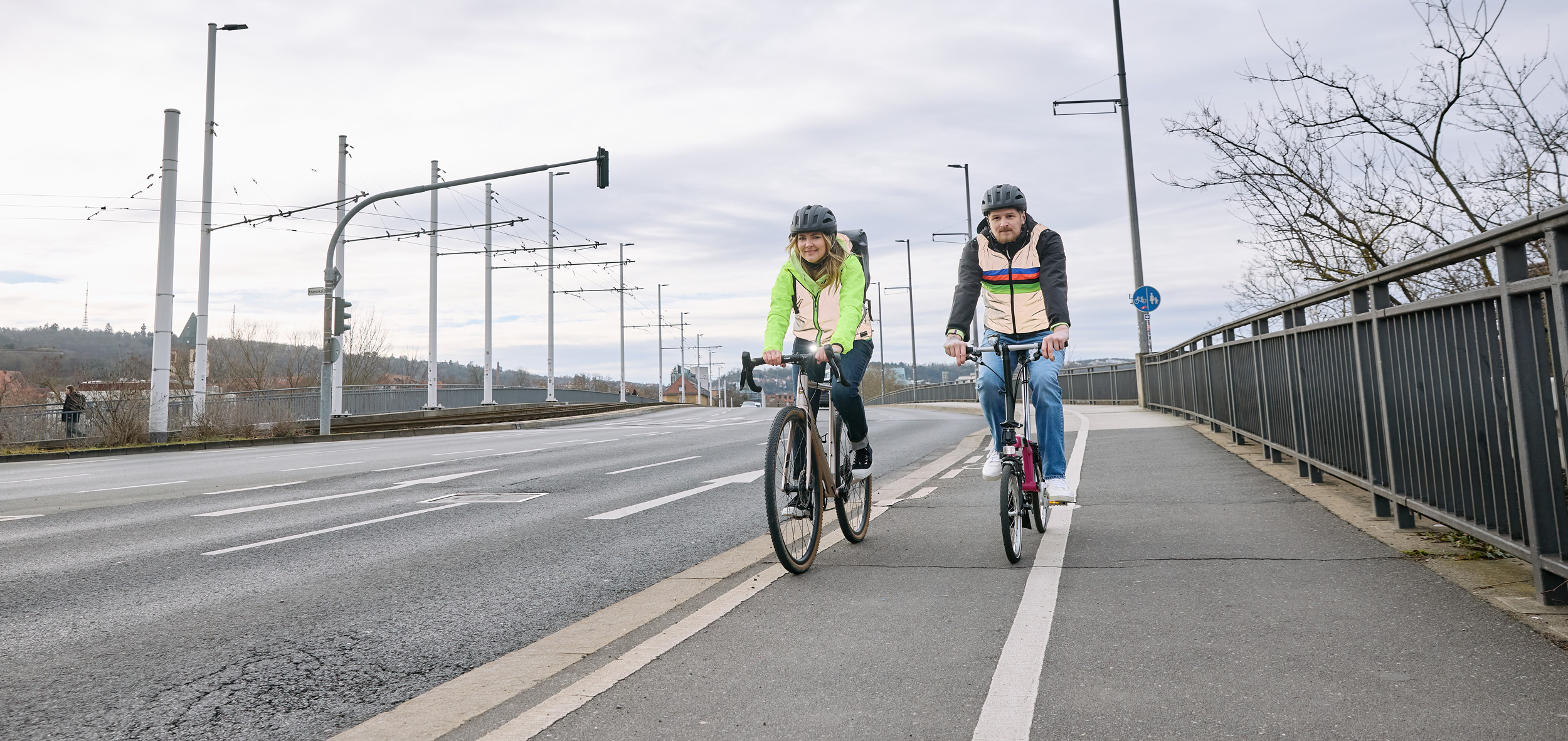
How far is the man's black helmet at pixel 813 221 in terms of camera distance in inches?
202

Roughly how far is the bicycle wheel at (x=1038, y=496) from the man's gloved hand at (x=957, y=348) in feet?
1.86

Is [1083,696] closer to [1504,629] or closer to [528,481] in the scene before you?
[1504,629]

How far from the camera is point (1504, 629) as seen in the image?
3260 mm

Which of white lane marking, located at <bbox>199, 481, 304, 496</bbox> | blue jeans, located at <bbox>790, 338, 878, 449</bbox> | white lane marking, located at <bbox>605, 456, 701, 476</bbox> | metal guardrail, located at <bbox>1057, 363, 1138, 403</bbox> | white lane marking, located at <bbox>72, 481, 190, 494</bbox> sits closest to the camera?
blue jeans, located at <bbox>790, 338, 878, 449</bbox>

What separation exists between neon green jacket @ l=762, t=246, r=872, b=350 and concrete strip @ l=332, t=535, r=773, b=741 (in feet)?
4.32

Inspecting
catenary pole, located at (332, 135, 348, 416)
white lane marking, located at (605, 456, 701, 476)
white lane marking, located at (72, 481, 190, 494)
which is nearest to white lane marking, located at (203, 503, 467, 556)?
white lane marking, located at (605, 456, 701, 476)

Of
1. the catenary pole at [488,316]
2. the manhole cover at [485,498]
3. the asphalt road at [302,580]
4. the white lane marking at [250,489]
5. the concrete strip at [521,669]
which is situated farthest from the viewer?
the catenary pole at [488,316]

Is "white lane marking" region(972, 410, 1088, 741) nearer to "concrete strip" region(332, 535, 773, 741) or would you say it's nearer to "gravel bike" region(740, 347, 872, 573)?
"gravel bike" region(740, 347, 872, 573)

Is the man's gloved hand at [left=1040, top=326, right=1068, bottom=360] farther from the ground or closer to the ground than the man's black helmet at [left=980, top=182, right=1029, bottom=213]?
closer to the ground

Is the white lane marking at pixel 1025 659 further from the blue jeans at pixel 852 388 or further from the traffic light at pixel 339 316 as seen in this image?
the traffic light at pixel 339 316

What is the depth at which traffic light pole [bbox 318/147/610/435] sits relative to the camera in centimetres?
2089

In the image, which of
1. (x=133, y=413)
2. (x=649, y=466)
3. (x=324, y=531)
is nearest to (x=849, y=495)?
(x=324, y=531)

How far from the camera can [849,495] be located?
5.55m

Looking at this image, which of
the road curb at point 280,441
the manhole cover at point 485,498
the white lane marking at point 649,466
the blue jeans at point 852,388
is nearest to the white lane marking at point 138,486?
the manhole cover at point 485,498
